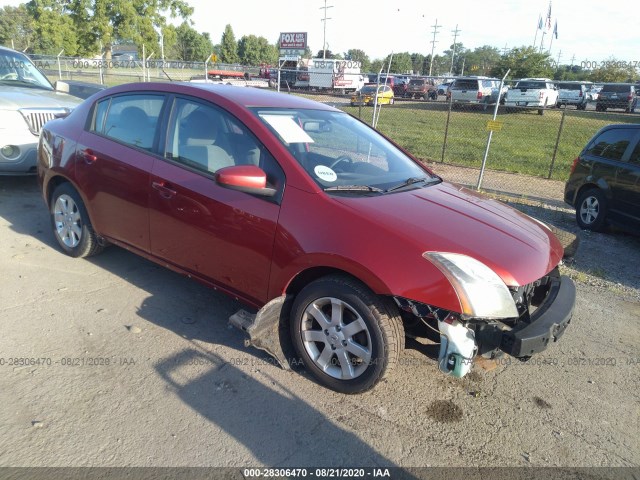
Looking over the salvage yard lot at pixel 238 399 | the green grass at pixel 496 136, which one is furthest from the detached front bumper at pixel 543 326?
the green grass at pixel 496 136

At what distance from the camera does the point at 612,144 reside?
683cm

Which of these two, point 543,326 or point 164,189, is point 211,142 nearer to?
point 164,189

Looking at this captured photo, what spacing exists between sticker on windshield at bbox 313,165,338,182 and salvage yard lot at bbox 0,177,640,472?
1.20 meters

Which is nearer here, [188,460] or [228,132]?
[188,460]

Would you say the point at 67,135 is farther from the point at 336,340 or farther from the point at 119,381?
the point at 336,340

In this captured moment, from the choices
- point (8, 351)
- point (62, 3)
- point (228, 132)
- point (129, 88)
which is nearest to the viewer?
point (8, 351)

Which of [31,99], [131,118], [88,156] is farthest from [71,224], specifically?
[31,99]

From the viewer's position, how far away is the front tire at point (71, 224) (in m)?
4.36

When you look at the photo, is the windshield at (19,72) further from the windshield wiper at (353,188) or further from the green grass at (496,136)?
the green grass at (496,136)

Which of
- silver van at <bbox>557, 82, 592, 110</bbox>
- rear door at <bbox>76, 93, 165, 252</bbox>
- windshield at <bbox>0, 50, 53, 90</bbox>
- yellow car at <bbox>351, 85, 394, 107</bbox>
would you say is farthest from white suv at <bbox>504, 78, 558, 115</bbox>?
rear door at <bbox>76, 93, 165, 252</bbox>

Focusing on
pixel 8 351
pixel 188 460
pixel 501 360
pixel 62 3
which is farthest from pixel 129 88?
pixel 62 3

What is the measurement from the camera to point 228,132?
3361 mm

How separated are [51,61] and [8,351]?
83.2 feet

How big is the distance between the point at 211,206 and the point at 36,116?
15.1 feet
